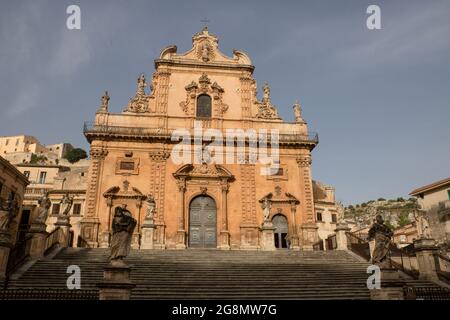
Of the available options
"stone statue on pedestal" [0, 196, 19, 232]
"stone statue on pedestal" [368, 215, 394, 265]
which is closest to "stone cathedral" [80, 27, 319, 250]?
"stone statue on pedestal" [0, 196, 19, 232]

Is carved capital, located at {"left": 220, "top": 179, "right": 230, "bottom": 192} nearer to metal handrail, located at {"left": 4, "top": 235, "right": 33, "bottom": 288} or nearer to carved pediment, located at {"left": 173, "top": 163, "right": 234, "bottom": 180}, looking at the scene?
carved pediment, located at {"left": 173, "top": 163, "right": 234, "bottom": 180}

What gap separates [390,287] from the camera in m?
11.6

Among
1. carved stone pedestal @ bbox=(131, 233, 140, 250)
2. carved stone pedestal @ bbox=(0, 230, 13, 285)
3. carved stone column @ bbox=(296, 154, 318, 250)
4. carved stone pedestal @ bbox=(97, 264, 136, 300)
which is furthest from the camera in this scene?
carved stone column @ bbox=(296, 154, 318, 250)

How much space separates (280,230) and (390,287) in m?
14.0

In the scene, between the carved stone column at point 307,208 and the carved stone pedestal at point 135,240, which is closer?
the carved stone pedestal at point 135,240

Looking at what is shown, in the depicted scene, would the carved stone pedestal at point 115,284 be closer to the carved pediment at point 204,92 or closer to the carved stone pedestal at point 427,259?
the carved stone pedestal at point 427,259

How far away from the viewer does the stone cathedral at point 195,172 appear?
955 inches

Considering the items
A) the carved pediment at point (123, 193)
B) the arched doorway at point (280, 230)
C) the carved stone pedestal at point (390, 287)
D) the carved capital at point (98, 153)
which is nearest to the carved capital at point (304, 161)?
the arched doorway at point (280, 230)

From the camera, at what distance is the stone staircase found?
1327 centimetres

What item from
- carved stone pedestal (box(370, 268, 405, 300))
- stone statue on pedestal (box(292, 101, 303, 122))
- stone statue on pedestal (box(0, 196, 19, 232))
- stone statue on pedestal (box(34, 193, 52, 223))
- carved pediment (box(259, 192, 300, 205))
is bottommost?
carved stone pedestal (box(370, 268, 405, 300))

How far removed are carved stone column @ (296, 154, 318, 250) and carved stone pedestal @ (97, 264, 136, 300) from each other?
16.7 metres

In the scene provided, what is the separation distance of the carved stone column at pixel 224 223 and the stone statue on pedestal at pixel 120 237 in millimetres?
13704

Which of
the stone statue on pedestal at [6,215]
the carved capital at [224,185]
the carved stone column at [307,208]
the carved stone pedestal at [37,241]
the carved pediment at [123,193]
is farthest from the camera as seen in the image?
the carved capital at [224,185]
